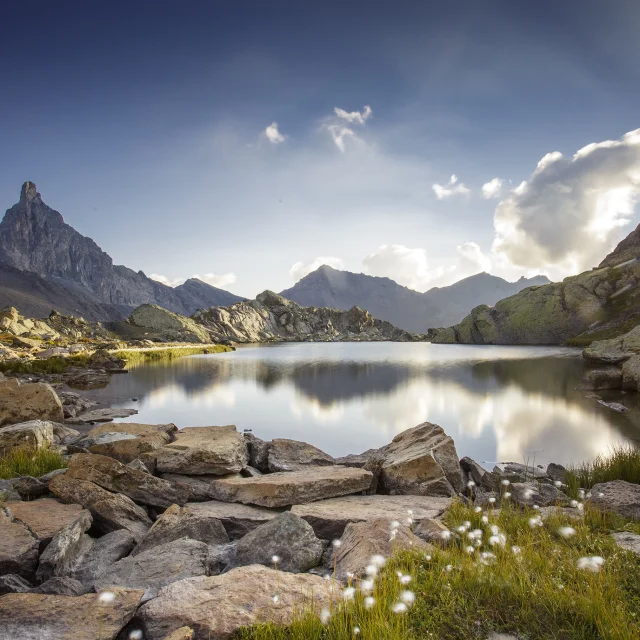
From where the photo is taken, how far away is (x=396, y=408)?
2791 centimetres

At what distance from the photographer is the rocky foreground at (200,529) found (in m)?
4.41

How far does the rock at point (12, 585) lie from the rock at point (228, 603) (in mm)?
2029

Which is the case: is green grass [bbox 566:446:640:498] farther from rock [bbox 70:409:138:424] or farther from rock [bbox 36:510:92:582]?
rock [bbox 70:409:138:424]

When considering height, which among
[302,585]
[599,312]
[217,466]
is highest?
[599,312]

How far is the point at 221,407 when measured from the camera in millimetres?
28891

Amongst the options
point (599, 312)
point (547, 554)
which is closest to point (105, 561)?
point (547, 554)

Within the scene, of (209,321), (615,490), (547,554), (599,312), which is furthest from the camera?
(209,321)

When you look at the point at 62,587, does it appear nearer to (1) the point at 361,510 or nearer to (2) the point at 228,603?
(2) the point at 228,603

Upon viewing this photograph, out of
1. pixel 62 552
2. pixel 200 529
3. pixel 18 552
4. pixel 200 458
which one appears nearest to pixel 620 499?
pixel 200 529

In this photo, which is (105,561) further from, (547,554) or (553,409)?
(553,409)

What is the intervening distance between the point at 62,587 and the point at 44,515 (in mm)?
2642

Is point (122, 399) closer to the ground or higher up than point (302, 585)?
closer to the ground

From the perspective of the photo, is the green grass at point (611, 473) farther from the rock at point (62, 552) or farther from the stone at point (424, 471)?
the rock at point (62, 552)

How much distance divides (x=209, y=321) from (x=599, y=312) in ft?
501
